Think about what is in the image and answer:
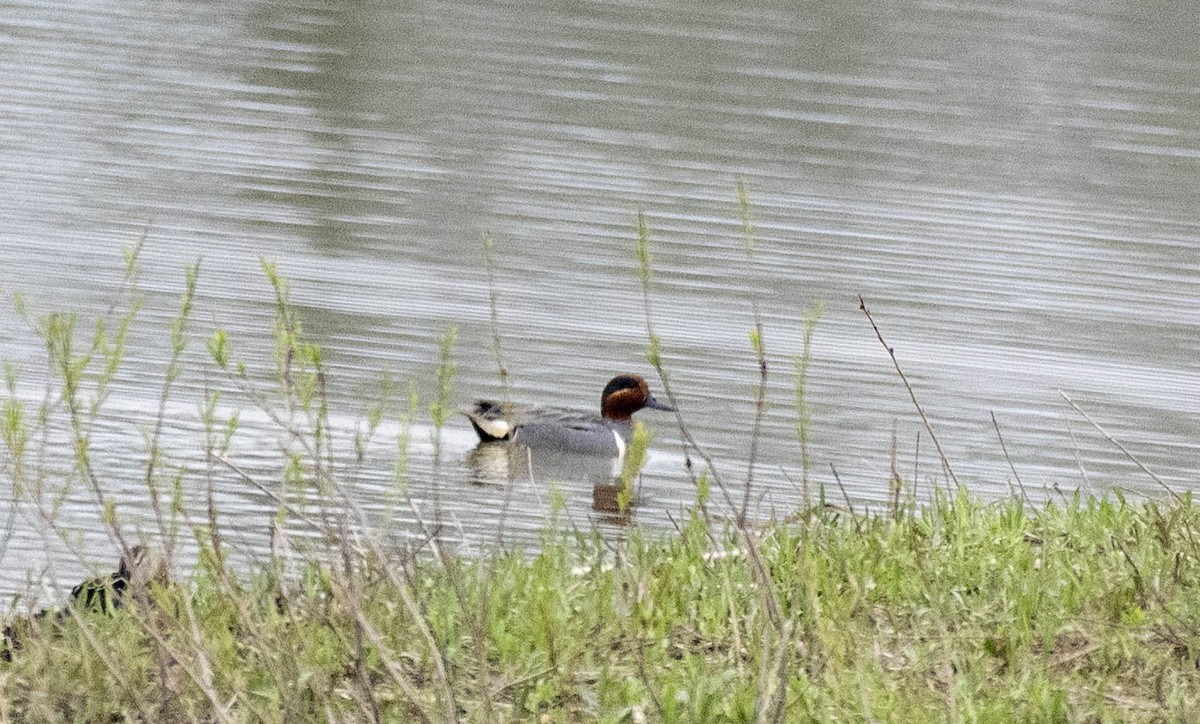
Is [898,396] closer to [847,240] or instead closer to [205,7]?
[847,240]

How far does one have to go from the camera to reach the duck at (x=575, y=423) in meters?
9.16

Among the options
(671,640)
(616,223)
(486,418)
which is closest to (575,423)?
(486,418)

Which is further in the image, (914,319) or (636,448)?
(914,319)

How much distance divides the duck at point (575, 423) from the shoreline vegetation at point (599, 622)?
3156mm

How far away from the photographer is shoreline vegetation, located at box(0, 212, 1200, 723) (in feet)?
13.9

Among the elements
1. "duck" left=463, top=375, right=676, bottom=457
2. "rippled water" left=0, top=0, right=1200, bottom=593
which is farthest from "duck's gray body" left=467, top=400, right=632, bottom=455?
"rippled water" left=0, top=0, right=1200, bottom=593

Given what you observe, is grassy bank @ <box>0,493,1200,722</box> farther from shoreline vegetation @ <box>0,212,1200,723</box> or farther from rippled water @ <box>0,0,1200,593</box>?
rippled water @ <box>0,0,1200,593</box>

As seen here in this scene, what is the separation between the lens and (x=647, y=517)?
8242 millimetres

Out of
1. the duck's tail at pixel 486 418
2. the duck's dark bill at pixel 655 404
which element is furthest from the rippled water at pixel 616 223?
the duck's tail at pixel 486 418

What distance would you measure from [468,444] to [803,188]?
19.6 feet

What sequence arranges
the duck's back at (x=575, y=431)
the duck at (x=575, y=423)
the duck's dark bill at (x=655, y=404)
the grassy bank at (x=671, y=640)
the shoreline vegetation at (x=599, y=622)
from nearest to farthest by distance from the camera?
the shoreline vegetation at (x=599, y=622), the grassy bank at (x=671, y=640), the duck at (x=575, y=423), the duck's back at (x=575, y=431), the duck's dark bill at (x=655, y=404)

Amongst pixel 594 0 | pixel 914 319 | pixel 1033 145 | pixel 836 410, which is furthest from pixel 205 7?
pixel 836 410

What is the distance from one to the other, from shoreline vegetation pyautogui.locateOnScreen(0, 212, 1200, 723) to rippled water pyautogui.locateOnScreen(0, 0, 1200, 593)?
0.37 m

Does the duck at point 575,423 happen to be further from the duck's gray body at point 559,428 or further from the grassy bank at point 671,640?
the grassy bank at point 671,640
